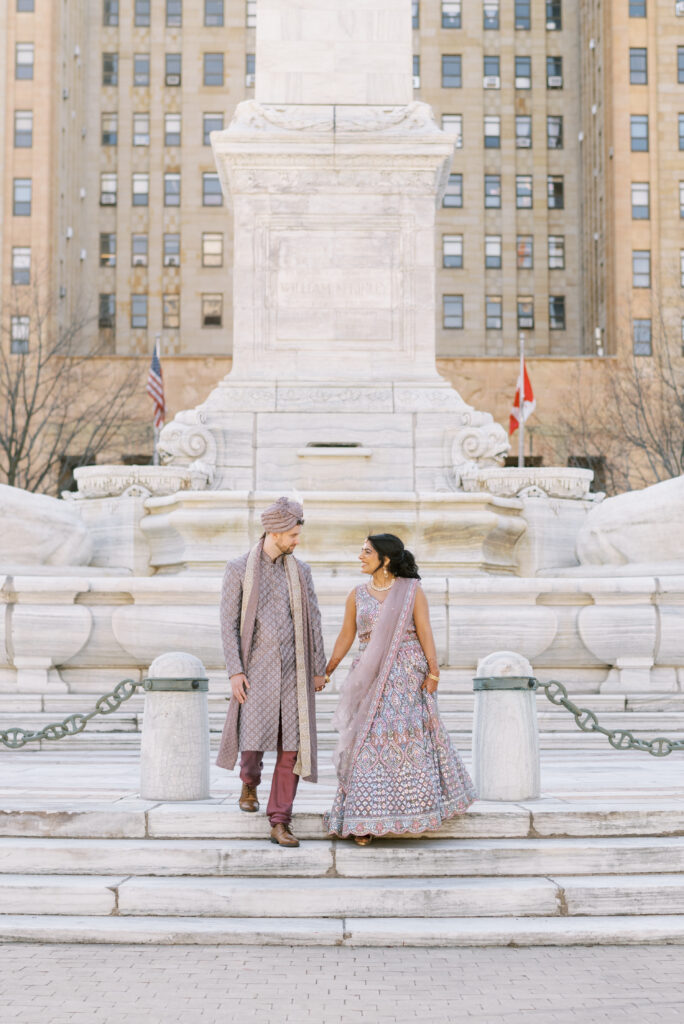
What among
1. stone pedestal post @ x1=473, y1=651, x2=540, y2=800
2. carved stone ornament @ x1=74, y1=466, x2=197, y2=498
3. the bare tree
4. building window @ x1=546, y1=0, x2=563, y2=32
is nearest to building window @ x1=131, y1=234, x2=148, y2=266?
the bare tree

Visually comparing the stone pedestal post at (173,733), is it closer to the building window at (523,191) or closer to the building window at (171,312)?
the building window at (171,312)

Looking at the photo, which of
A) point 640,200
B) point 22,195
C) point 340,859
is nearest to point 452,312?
point 640,200

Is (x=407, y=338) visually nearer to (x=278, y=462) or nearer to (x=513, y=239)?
(x=278, y=462)

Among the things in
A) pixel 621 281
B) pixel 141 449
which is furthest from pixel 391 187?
pixel 621 281

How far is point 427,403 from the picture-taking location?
15070mm

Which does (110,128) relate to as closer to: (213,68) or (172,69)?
(172,69)

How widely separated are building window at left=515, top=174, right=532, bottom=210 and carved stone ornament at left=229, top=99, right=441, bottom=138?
51.9 metres

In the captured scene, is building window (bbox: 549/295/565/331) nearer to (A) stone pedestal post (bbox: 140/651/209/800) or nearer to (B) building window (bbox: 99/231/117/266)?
(B) building window (bbox: 99/231/117/266)

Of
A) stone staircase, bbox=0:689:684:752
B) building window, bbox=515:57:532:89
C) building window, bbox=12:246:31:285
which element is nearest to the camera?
stone staircase, bbox=0:689:684:752

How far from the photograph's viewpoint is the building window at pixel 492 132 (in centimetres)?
6625

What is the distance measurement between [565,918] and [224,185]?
37.7ft

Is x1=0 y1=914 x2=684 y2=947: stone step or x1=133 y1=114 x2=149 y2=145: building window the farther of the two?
x1=133 y1=114 x2=149 y2=145: building window

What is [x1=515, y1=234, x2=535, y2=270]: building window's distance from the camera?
65.6m

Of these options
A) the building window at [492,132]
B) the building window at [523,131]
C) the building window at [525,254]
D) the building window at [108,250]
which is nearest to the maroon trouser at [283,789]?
the building window at [525,254]
